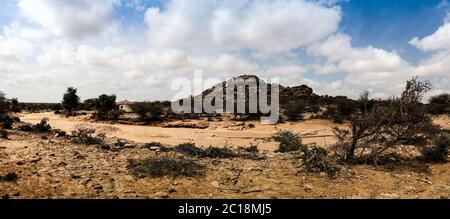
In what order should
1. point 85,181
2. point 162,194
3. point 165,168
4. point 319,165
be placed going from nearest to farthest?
1. point 162,194
2. point 85,181
3. point 165,168
4. point 319,165

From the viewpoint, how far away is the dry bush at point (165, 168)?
861cm

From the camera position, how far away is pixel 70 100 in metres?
42.8

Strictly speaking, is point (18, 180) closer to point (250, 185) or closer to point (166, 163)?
point (166, 163)

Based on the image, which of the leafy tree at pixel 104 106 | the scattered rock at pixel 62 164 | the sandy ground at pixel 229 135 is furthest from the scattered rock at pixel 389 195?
the leafy tree at pixel 104 106

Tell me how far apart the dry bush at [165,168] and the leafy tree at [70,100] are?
36.5m

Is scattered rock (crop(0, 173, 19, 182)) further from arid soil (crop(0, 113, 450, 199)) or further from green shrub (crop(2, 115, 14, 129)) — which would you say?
green shrub (crop(2, 115, 14, 129))

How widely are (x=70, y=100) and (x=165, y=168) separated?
37912 millimetres

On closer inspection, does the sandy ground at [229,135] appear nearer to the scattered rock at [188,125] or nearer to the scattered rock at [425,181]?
the scattered rock at [188,125]

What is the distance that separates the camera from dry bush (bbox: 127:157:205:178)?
8.61 metres

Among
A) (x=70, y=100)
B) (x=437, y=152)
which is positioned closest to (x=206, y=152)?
(x=437, y=152)

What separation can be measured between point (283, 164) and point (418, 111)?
4187mm

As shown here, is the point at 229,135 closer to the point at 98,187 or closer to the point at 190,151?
the point at 190,151

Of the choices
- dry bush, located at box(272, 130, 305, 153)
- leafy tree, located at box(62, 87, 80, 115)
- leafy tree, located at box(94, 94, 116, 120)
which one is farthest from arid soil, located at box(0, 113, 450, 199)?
leafy tree, located at box(62, 87, 80, 115)
